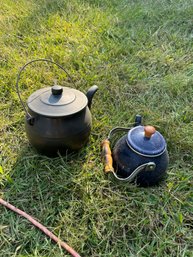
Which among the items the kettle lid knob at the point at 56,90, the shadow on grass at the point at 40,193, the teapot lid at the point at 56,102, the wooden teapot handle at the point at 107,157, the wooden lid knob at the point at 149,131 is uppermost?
the kettle lid knob at the point at 56,90

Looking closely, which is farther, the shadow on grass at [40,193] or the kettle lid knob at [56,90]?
the kettle lid knob at [56,90]

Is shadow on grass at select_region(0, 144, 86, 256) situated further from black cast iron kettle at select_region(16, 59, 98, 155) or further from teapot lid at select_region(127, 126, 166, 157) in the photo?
teapot lid at select_region(127, 126, 166, 157)

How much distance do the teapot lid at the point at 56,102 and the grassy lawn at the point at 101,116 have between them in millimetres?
276

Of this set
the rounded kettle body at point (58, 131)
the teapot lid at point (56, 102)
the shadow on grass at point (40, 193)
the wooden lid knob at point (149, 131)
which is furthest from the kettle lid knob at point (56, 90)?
the wooden lid knob at point (149, 131)

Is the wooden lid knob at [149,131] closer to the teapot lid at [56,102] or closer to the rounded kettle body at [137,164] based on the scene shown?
the rounded kettle body at [137,164]

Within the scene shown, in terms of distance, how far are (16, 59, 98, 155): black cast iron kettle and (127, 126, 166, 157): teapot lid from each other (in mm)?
253

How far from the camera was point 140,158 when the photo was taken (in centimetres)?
133

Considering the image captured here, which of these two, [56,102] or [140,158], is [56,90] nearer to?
[56,102]

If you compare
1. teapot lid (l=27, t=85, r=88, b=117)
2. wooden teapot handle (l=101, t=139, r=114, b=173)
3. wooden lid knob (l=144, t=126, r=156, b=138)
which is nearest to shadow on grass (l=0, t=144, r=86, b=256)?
wooden teapot handle (l=101, t=139, r=114, b=173)

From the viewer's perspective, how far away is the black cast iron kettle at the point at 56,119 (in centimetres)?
137

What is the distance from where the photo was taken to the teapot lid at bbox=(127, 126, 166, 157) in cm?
132

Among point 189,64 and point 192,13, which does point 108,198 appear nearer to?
point 189,64

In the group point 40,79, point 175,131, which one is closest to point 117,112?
point 175,131

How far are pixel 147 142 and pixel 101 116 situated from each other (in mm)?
539
